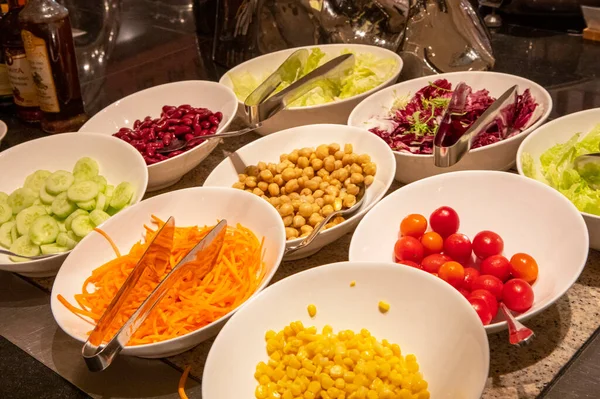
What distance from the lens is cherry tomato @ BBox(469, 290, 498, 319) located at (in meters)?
1.25

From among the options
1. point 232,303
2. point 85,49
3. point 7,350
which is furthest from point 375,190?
point 85,49

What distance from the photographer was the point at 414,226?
1527 millimetres

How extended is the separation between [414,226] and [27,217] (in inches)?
41.1

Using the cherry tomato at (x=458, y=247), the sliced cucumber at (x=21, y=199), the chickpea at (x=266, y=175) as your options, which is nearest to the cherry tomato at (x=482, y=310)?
the cherry tomato at (x=458, y=247)

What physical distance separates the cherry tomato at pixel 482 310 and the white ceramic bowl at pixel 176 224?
42 centimetres

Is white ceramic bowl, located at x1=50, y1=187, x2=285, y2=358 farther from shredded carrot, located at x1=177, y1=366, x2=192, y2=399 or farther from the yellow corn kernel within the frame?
the yellow corn kernel

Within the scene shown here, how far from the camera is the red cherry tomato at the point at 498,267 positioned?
54.3 inches

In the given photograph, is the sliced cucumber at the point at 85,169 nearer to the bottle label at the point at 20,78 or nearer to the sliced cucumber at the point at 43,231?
the sliced cucumber at the point at 43,231

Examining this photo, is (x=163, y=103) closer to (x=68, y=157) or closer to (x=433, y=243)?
(x=68, y=157)

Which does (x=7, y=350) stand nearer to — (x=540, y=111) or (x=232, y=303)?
(x=232, y=303)

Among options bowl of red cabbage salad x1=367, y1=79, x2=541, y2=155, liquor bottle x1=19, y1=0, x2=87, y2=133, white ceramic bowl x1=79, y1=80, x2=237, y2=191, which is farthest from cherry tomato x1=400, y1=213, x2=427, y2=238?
liquor bottle x1=19, y1=0, x2=87, y2=133

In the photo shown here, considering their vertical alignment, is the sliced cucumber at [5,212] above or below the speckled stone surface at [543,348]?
below

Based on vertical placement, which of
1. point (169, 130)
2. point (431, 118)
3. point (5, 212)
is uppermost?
point (431, 118)

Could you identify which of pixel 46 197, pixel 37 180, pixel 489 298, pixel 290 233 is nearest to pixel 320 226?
pixel 290 233
